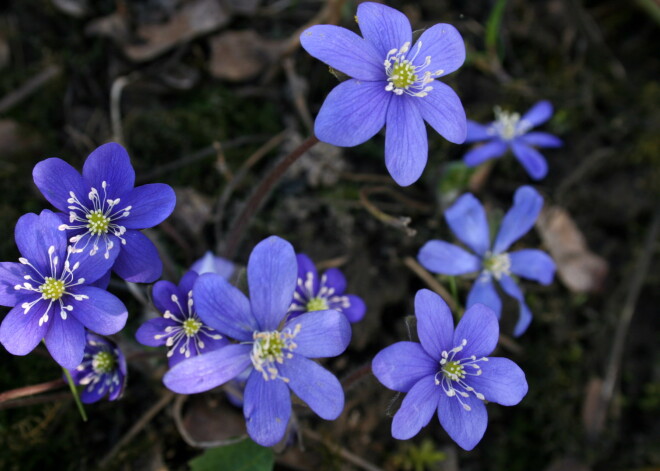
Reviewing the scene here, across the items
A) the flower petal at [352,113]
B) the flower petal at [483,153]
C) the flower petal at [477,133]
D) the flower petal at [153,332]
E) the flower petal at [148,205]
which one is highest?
the flower petal at [352,113]

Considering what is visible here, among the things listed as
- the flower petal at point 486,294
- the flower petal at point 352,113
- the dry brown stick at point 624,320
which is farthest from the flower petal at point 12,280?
the dry brown stick at point 624,320

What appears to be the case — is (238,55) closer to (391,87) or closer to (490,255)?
(391,87)

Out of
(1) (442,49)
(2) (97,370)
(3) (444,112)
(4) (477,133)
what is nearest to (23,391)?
(2) (97,370)

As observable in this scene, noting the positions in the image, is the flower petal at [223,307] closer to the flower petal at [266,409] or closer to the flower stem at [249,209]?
the flower petal at [266,409]

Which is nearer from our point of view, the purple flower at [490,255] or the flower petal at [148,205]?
the flower petal at [148,205]

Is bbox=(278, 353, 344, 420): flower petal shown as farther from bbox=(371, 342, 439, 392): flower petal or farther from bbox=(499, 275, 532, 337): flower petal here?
bbox=(499, 275, 532, 337): flower petal

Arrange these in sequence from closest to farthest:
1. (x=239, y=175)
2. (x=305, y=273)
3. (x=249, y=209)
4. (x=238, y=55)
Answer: (x=305, y=273), (x=249, y=209), (x=239, y=175), (x=238, y=55)
